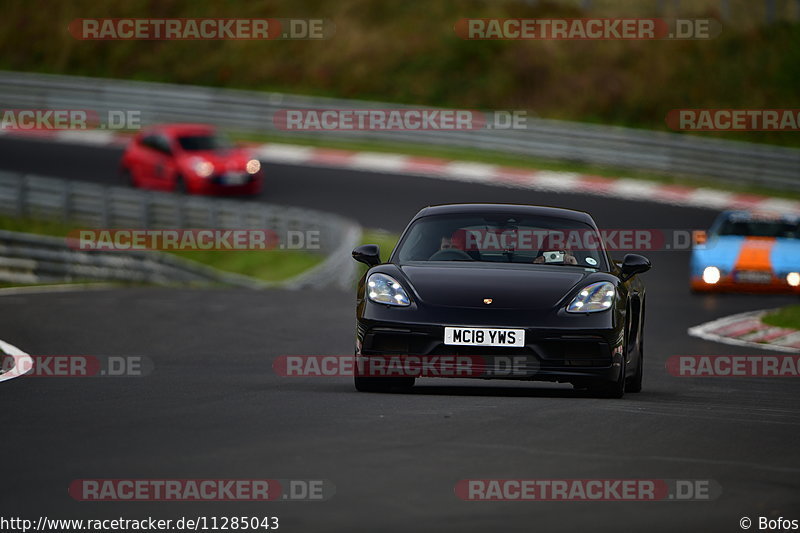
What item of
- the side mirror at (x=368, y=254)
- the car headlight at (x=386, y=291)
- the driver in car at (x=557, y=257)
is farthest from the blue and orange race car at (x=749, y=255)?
the car headlight at (x=386, y=291)

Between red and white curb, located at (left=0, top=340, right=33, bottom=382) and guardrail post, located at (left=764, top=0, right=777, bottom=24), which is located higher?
guardrail post, located at (left=764, top=0, right=777, bottom=24)

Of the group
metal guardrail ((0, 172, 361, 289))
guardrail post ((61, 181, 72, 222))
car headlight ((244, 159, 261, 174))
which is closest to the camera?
metal guardrail ((0, 172, 361, 289))

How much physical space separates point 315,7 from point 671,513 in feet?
138

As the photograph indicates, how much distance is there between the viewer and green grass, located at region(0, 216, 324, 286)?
27.0 m

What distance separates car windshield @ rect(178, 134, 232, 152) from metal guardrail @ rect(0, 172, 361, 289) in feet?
8.70

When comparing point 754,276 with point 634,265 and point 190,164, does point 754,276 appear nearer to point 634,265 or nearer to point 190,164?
point 634,265

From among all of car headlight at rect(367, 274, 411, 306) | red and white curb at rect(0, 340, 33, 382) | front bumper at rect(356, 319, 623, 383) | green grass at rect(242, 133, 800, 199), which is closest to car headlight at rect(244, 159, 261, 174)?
green grass at rect(242, 133, 800, 199)

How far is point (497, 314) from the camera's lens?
9234 millimetres

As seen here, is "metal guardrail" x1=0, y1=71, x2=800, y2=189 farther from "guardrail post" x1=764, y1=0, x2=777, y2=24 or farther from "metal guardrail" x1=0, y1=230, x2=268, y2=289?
"metal guardrail" x1=0, y1=230, x2=268, y2=289

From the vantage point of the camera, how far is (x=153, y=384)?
10.3 m

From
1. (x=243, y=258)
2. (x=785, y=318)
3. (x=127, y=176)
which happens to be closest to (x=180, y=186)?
(x=127, y=176)

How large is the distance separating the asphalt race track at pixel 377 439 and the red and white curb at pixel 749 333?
134 centimetres

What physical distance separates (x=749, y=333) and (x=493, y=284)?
762cm

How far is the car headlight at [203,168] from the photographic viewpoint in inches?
1210
